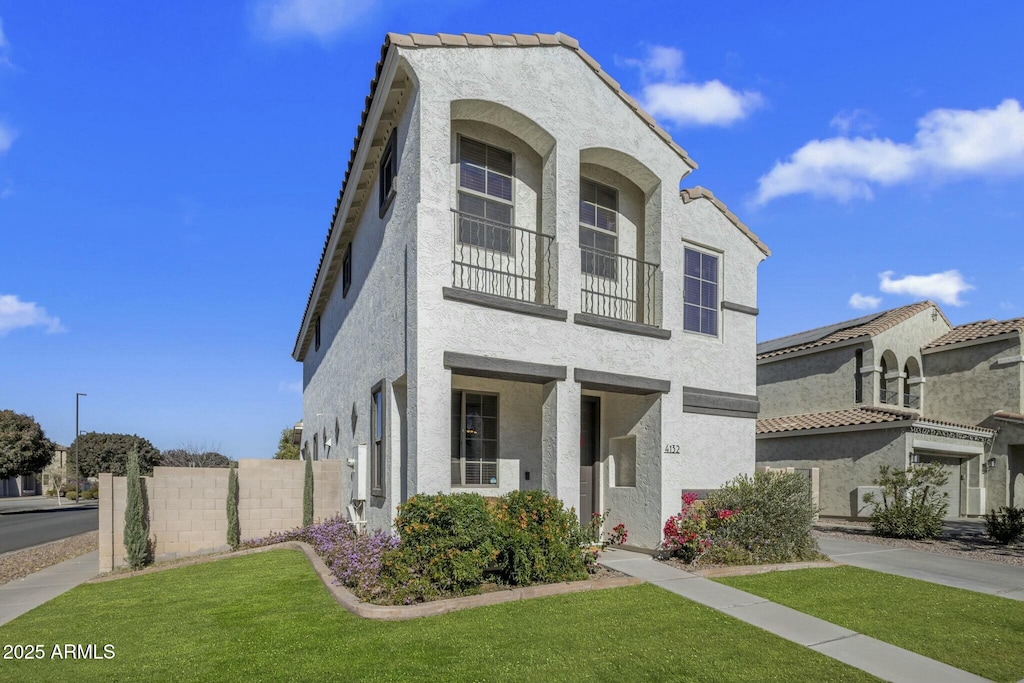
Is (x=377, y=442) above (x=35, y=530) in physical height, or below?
above

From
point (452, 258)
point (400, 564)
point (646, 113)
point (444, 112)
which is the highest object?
point (646, 113)

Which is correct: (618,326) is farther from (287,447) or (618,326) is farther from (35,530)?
(287,447)

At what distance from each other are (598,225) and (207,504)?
33.5 ft

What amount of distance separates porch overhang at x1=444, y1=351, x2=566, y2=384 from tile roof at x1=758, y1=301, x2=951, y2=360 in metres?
17.2

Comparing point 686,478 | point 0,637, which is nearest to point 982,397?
point 686,478

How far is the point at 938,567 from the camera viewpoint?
1191 centimetres

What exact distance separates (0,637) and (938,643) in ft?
34.5

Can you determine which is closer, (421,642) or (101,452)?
(421,642)

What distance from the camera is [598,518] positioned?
34.3ft

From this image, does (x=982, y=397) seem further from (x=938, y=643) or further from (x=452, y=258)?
(x=452, y=258)

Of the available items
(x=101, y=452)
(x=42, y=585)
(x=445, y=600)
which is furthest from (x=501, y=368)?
(x=101, y=452)

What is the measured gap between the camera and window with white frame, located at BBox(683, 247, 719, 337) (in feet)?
44.3

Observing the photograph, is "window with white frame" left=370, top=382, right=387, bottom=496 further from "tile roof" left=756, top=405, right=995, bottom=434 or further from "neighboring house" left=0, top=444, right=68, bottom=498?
"neighboring house" left=0, top=444, right=68, bottom=498

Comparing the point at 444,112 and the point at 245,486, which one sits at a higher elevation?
the point at 444,112
